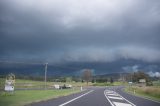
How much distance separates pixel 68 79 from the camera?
17525 cm

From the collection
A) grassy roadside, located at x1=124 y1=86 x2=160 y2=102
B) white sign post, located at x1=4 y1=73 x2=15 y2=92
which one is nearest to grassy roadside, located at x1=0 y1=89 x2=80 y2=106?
white sign post, located at x1=4 y1=73 x2=15 y2=92

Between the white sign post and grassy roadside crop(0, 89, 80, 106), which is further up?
the white sign post

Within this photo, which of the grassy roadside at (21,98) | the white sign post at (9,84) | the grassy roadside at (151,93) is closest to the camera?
the grassy roadside at (21,98)

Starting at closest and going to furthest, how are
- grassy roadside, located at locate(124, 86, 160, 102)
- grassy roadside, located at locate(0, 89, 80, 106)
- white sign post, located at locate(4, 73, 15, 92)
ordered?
grassy roadside, located at locate(0, 89, 80, 106) → white sign post, located at locate(4, 73, 15, 92) → grassy roadside, located at locate(124, 86, 160, 102)

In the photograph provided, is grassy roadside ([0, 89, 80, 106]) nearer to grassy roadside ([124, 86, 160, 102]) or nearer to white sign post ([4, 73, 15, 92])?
white sign post ([4, 73, 15, 92])

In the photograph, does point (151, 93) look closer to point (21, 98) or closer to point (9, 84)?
point (9, 84)

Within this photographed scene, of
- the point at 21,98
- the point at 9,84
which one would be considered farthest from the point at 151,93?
the point at 21,98

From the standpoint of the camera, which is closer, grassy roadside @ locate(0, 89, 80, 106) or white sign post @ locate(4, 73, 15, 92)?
grassy roadside @ locate(0, 89, 80, 106)

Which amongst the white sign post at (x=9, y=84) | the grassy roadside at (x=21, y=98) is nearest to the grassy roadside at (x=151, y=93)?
the grassy roadside at (x=21, y=98)

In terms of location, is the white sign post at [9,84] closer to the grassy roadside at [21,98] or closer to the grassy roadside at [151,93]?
the grassy roadside at [21,98]

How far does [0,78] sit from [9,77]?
83650mm

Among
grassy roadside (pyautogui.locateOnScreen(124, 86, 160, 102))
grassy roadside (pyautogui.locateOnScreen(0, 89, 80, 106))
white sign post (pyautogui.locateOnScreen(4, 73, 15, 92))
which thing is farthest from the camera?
grassy roadside (pyautogui.locateOnScreen(124, 86, 160, 102))

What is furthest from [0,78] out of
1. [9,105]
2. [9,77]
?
[9,105]

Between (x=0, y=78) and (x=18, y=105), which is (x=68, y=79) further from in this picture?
(x=18, y=105)
